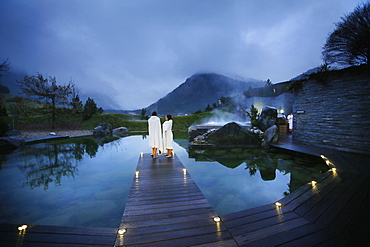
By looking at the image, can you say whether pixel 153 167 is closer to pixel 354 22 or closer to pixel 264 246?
pixel 264 246

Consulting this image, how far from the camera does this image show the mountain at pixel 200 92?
13538 cm

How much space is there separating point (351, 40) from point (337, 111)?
321 cm

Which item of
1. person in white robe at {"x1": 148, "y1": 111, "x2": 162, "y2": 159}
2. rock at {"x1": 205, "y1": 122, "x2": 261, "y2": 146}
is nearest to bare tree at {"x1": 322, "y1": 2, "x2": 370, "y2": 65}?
rock at {"x1": 205, "y1": 122, "x2": 261, "y2": 146}

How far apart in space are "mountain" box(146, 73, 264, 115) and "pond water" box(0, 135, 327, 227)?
12136 cm

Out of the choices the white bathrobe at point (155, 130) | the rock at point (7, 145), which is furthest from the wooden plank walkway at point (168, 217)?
the rock at point (7, 145)

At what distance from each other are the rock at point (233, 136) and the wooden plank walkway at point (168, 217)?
773 centimetres

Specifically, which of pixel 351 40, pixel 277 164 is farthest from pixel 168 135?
pixel 351 40

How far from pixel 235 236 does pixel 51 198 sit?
206 inches

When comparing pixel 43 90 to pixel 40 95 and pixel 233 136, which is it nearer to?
pixel 40 95

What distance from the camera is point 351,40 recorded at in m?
6.74

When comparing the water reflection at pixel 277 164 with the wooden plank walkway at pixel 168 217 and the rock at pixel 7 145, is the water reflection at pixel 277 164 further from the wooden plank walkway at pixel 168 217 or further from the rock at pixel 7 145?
the rock at pixel 7 145

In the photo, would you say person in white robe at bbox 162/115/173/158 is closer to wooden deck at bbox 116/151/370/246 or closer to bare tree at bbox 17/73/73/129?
wooden deck at bbox 116/151/370/246

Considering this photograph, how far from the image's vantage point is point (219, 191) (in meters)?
5.00

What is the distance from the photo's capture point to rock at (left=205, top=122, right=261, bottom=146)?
37.8ft
